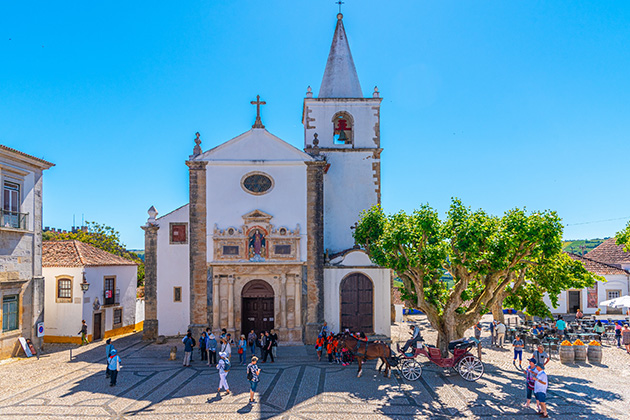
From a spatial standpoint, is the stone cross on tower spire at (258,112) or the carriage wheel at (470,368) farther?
the stone cross on tower spire at (258,112)

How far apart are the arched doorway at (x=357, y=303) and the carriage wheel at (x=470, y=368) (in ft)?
26.5

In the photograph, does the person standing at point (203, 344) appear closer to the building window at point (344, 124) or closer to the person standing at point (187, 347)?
the person standing at point (187, 347)

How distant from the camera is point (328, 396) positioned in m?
14.1

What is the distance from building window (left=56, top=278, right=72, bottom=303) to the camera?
79.8 ft

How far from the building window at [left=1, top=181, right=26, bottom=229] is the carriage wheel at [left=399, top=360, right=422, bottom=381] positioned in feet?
57.5

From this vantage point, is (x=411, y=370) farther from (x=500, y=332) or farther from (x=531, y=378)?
(x=500, y=332)

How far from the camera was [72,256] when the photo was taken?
25.1 m

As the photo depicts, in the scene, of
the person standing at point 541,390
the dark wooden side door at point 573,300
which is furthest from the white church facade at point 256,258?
the dark wooden side door at point 573,300

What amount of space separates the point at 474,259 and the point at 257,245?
1063 centimetres

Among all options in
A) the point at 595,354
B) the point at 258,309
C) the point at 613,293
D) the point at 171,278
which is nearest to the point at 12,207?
the point at 171,278

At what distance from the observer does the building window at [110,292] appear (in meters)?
26.2

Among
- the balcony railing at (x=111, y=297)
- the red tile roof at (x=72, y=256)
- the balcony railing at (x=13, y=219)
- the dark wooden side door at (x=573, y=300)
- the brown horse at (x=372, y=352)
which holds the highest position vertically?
the balcony railing at (x=13, y=219)

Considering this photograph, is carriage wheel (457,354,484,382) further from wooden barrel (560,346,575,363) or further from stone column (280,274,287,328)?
stone column (280,274,287,328)

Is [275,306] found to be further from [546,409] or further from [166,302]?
[546,409]
